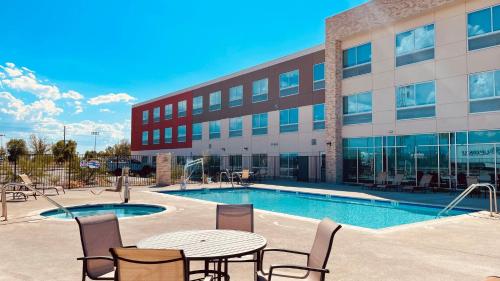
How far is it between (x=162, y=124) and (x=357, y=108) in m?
32.0

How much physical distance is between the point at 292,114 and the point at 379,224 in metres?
19.0

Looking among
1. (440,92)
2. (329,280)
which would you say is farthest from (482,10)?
(329,280)

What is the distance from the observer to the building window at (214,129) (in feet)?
128

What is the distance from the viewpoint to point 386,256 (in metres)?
6.33

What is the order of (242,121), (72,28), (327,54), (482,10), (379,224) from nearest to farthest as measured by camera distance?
(379,224) < (482,10) < (72,28) < (327,54) < (242,121)

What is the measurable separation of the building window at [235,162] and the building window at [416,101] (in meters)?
17.1

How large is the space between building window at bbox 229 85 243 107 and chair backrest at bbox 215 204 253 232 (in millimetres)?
30786

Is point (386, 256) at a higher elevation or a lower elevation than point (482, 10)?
lower

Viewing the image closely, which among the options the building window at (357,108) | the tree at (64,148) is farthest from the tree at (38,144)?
the building window at (357,108)

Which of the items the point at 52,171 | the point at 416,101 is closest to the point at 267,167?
the point at 416,101

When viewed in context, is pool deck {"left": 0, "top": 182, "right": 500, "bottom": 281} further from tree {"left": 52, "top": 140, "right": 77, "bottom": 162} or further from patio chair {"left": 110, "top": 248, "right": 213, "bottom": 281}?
tree {"left": 52, "top": 140, "right": 77, "bottom": 162}

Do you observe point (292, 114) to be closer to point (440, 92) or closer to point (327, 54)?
point (327, 54)

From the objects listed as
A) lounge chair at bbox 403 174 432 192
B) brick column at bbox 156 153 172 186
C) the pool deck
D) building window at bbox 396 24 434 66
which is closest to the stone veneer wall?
building window at bbox 396 24 434 66

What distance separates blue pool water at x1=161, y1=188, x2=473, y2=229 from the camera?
12.3m
